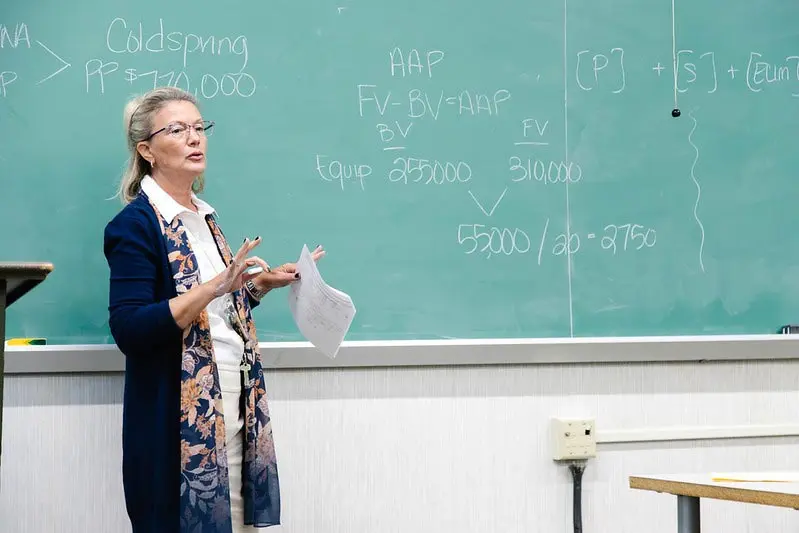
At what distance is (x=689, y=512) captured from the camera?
150 cm

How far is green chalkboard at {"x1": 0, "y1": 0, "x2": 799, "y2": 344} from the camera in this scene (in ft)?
7.02

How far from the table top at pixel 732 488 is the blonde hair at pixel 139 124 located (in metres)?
1.20

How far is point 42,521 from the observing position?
2.10 m

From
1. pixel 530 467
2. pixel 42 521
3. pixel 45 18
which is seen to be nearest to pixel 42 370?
pixel 42 521

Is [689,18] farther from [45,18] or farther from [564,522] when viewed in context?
[45,18]

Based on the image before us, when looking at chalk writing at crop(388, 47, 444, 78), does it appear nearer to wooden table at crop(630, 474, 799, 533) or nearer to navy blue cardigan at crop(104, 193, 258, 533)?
navy blue cardigan at crop(104, 193, 258, 533)

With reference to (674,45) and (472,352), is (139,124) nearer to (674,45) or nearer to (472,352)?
(472,352)

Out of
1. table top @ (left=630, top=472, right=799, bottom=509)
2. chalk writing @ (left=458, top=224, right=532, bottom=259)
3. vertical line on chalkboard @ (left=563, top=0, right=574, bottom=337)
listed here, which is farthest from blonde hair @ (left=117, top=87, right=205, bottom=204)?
table top @ (left=630, top=472, right=799, bottom=509)

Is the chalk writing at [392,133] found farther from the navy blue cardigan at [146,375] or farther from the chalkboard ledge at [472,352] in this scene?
the navy blue cardigan at [146,375]

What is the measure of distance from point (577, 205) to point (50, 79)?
1.37m

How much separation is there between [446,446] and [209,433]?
2.54ft

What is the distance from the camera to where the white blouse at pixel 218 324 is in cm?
183

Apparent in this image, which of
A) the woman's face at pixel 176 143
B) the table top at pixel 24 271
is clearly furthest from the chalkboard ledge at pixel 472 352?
the table top at pixel 24 271

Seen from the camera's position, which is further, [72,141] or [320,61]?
[320,61]
